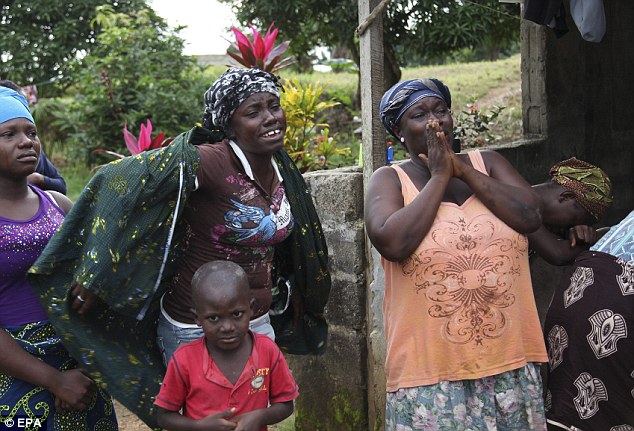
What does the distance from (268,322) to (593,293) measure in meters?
1.27

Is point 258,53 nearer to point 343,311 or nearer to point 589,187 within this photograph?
point 343,311

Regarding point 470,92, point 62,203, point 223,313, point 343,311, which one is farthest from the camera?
point 470,92

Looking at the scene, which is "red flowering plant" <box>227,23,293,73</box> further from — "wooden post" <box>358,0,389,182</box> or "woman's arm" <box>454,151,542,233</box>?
"woman's arm" <box>454,151,542,233</box>

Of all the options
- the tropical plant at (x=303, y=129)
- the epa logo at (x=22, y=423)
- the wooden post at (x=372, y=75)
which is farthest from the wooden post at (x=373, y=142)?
the epa logo at (x=22, y=423)

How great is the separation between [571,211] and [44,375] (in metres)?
2.16

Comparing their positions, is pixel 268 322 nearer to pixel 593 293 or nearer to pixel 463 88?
pixel 593 293

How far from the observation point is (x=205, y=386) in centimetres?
266

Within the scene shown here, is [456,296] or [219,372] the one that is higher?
[456,296]

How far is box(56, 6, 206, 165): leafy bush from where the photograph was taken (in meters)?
9.80

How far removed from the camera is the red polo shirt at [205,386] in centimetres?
266

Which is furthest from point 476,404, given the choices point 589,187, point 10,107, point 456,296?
point 10,107

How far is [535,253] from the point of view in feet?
11.2

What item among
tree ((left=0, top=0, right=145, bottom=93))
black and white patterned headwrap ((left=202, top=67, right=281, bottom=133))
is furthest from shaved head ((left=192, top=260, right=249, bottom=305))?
tree ((left=0, top=0, right=145, bottom=93))

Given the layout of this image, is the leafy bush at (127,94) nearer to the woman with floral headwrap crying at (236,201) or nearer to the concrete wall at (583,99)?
the concrete wall at (583,99)
